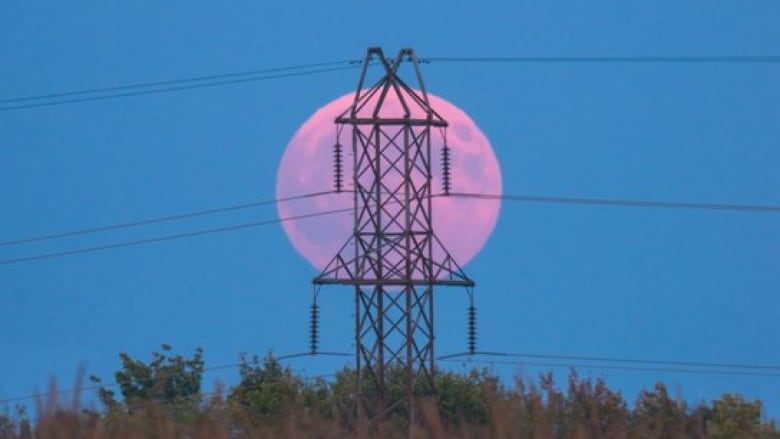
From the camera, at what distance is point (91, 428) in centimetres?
1496

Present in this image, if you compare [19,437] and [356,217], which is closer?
[19,437]

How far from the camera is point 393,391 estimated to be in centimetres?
5712

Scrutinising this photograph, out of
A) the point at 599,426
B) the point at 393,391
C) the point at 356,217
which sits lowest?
the point at 599,426

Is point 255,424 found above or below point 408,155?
below

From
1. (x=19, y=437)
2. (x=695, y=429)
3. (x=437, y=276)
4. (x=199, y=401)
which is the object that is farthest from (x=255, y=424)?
(x=437, y=276)

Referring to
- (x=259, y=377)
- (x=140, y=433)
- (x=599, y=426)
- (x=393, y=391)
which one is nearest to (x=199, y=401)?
(x=140, y=433)

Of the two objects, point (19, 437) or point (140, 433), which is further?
point (19, 437)

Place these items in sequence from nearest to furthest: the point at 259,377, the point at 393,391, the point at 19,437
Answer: the point at 19,437 → the point at 393,391 → the point at 259,377

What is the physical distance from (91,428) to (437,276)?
37133mm

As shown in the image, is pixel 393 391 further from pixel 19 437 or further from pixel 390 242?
pixel 19 437

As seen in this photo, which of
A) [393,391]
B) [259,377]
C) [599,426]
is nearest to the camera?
[599,426]

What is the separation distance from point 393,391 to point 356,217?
6.90m

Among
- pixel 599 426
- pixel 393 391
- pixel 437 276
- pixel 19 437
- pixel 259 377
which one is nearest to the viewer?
pixel 599 426

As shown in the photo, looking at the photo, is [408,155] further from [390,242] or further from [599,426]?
[599,426]
